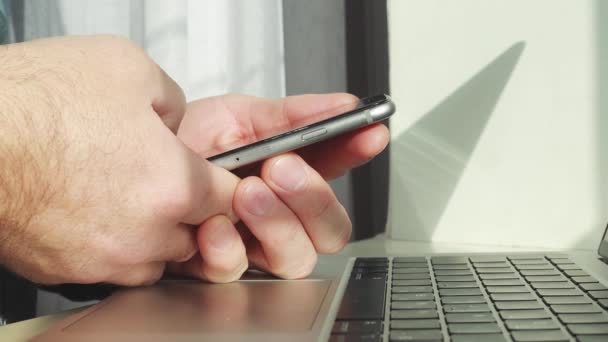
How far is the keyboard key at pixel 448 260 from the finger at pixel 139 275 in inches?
8.9

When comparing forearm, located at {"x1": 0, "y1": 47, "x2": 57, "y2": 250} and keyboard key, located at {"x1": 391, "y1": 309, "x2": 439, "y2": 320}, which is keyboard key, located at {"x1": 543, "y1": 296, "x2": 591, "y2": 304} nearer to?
keyboard key, located at {"x1": 391, "y1": 309, "x2": 439, "y2": 320}

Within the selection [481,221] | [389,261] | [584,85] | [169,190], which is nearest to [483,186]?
[481,221]

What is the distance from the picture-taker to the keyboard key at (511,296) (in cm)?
33

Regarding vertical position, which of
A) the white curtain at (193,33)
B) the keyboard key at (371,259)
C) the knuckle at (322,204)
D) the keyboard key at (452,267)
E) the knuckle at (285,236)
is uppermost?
the white curtain at (193,33)

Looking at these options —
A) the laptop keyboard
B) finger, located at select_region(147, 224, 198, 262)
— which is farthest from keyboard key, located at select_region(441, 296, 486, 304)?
finger, located at select_region(147, 224, 198, 262)

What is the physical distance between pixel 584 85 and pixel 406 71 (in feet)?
0.69

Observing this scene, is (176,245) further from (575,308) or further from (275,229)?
(575,308)

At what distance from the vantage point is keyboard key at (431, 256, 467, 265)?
46 centimetres

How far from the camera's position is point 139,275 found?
461 millimetres

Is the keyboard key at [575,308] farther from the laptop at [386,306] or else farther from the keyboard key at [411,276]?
the keyboard key at [411,276]

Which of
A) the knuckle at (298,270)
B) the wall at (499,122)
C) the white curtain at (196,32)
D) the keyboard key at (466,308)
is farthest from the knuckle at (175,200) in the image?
the white curtain at (196,32)

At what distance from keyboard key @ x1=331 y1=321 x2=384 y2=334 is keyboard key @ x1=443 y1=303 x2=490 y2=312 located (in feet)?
0.15

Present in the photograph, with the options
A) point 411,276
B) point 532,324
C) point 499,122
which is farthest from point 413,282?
point 499,122

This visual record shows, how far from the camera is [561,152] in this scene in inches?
25.5
